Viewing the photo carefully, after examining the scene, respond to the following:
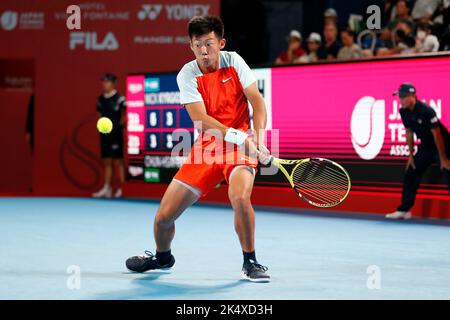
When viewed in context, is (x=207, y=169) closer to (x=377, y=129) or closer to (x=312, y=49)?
(x=377, y=129)

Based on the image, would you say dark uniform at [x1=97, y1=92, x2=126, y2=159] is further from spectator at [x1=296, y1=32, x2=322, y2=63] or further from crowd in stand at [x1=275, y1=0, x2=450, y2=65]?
spectator at [x1=296, y1=32, x2=322, y2=63]

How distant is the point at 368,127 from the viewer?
39.6 feet

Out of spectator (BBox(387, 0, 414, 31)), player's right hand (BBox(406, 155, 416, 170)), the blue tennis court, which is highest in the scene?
spectator (BBox(387, 0, 414, 31))

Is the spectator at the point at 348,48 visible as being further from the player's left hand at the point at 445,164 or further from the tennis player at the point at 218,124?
the tennis player at the point at 218,124

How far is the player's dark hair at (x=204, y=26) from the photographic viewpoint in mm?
6070

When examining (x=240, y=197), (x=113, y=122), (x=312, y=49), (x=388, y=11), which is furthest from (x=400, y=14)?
(x=240, y=197)

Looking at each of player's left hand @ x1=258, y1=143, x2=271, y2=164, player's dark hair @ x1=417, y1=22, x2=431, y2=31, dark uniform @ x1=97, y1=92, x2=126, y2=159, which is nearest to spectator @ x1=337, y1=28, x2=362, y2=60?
player's dark hair @ x1=417, y1=22, x2=431, y2=31

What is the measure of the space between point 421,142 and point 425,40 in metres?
2.55

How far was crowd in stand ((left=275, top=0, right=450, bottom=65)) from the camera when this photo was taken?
1340 cm

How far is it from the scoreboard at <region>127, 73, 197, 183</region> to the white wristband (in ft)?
26.0

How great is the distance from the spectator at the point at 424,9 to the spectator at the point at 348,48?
1208 mm

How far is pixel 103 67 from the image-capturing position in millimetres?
16594

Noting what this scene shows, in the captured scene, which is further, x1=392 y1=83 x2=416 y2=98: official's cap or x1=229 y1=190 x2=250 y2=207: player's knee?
x1=392 y1=83 x2=416 y2=98: official's cap
